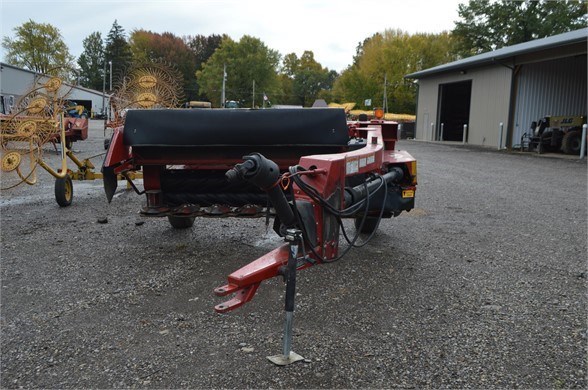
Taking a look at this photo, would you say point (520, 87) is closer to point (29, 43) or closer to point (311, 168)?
point (311, 168)

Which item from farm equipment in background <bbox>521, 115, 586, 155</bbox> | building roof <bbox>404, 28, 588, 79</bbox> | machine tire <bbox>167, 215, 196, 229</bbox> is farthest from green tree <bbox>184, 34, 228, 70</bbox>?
machine tire <bbox>167, 215, 196, 229</bbox>

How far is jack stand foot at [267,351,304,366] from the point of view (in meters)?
2.86

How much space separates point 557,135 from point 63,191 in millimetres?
17147

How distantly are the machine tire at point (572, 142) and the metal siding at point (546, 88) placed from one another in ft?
12.0

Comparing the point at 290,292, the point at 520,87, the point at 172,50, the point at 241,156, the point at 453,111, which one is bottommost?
the point at 290,292

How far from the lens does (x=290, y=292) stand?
2721 millimetres

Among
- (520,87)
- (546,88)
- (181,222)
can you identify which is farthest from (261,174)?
(546,88)

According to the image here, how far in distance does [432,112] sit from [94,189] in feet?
80.7

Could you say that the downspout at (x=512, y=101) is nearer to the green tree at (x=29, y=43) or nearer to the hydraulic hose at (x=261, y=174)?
the hydraulic hose at (x=261, y=174)

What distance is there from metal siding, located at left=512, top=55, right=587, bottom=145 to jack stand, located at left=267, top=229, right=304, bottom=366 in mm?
21466

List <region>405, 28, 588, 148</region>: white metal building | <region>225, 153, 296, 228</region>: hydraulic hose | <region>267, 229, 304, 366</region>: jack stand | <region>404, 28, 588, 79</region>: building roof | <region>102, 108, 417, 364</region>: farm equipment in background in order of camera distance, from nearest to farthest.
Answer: <region>225, 153, 296, 228</region>: hydraulic hose → <region>267, 229, 304, 366</region>: jack stand → <region>102, 108, 417, 364</region>: farm equipment in background → <region>404, 28, 588, 79</region>: building roof → <region>405, 28, 588, 148</region>: white metal building

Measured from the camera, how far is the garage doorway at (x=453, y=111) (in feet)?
99.5

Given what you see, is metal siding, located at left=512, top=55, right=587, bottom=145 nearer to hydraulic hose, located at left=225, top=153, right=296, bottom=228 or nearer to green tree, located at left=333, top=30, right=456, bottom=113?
hydraulic hose, located at left=225, top=153, right=296, bottom=228

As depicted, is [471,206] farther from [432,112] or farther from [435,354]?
A: [432,112]
